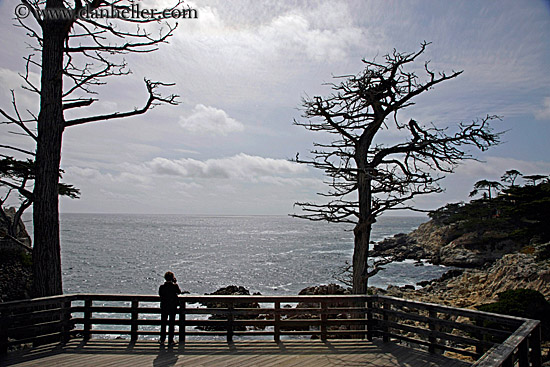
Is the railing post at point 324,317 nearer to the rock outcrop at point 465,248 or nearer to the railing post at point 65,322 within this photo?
the railing post at point 65,322

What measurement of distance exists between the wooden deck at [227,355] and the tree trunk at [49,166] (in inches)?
59.5

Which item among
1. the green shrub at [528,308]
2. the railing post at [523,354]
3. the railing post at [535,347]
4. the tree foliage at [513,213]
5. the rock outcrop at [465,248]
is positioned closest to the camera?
the railing post at [523,354]

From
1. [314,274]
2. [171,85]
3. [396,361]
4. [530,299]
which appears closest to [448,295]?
[530,299]

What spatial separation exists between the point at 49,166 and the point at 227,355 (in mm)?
5277

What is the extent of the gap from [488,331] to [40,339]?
7.74 metres

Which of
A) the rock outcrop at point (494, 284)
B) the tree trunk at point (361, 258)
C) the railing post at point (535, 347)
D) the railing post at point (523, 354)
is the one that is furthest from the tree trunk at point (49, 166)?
the rock outcrop at point (494, 284)

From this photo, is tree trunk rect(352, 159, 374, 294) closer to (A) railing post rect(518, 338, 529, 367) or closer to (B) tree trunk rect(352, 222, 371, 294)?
(B) tree trunk rect(352, 222, 371, 294)

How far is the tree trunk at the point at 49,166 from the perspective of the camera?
25.2 ft

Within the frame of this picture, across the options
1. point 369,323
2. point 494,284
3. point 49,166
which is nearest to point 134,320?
point 49,166

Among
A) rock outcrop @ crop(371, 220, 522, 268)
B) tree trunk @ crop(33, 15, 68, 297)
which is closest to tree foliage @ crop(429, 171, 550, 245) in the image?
rock outcrop @ crop(371, 220, 522, 268)

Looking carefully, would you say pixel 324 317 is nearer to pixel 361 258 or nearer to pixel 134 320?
pixel 361 258

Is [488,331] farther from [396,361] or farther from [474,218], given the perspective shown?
[474,218]

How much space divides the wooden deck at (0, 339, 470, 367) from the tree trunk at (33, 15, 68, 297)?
1.51m

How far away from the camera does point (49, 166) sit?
7.83 metres
